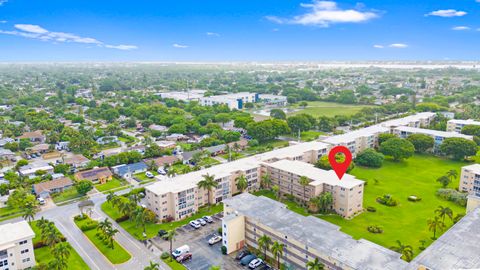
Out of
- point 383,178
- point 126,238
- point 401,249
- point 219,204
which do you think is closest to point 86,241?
point 126,238

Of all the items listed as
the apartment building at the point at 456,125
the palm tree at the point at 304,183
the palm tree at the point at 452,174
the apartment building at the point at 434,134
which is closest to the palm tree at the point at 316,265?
the palm tree at the point at 304,183

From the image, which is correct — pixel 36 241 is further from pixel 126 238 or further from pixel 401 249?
pixel 401 249

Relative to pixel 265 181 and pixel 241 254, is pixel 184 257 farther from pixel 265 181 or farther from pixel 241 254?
pixel 265 181

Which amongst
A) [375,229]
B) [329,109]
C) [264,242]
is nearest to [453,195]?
[375,229]

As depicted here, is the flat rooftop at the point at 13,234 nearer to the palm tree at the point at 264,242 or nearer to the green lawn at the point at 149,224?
the green lawn at the point at 149,224

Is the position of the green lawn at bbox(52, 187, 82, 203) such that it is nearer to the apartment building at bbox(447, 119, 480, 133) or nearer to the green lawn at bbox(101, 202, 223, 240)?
the green lawn at bbox(101, 202, 223, 240)

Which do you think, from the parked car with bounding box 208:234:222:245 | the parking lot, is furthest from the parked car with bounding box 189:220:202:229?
the parked car with bounding box 208:234:222:245
